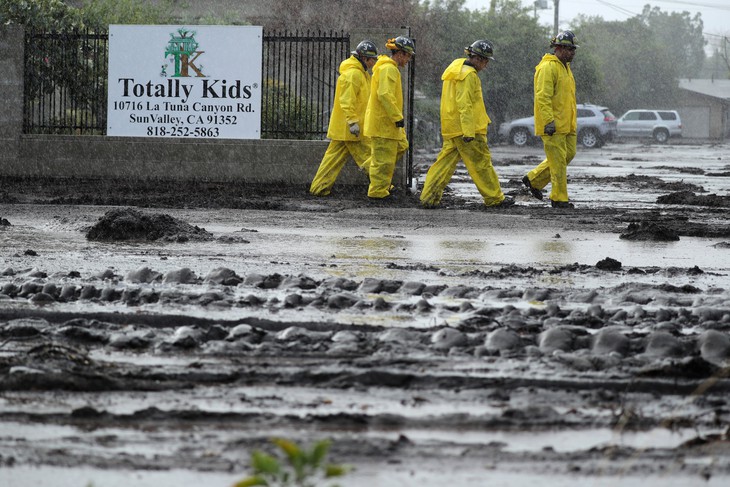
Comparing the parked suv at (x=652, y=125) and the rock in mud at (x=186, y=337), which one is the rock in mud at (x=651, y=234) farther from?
the parked suv at (x=652, y=125)

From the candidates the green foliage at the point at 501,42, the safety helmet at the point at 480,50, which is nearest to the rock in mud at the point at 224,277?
the safety helmet at the point at 480,50

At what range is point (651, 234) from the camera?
1083cm

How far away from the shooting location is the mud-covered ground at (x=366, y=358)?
3.61m

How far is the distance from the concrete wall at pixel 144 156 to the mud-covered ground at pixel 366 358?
7449mm

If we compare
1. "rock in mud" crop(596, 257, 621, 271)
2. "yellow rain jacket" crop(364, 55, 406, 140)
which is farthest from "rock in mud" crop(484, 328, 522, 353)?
"yellow rain jacket" crop(364, 55, 406, 140)

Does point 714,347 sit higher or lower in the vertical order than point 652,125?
lower

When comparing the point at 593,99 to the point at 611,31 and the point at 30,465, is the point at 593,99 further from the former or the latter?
the point at 30,465

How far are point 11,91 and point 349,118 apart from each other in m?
6.13

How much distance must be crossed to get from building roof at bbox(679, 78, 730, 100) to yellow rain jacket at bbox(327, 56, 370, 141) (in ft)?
241

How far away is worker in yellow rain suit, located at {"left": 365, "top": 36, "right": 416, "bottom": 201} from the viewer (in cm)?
1462

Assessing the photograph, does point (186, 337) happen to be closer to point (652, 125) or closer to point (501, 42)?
point (501, 42)

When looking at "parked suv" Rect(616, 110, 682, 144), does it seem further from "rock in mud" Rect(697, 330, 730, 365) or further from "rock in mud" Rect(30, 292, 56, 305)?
"rock in mud" Rect(697, 330, 730, 365)

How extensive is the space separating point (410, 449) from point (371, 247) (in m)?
6.20

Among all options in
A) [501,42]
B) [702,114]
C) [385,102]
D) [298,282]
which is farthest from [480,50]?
[702,114]
